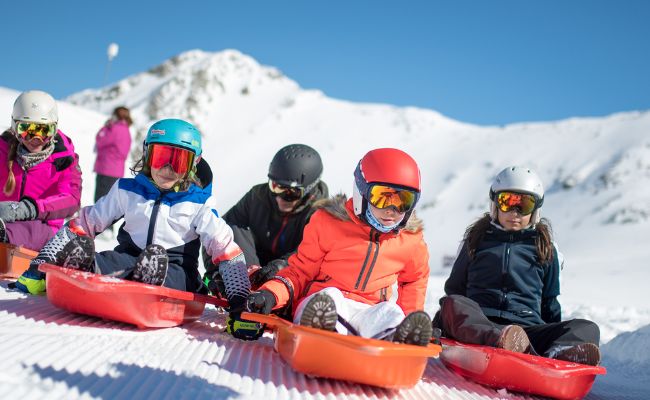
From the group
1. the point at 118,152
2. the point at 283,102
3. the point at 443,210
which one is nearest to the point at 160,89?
the point at 283,102

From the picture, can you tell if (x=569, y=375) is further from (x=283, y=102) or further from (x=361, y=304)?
(x=283, y=102)

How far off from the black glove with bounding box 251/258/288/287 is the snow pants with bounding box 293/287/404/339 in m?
1.08

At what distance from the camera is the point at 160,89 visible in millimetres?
42125

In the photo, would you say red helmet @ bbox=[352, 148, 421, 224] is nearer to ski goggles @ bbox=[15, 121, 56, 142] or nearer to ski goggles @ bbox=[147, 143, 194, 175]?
ski goggles @ bbox=[147, 143, 194, 175]

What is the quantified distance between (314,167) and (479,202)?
17.8 metres

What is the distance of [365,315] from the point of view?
2730 millimetres

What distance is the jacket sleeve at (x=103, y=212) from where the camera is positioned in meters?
3.36

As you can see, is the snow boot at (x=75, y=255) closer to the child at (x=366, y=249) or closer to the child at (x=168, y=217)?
the child at (x=168, y=217)

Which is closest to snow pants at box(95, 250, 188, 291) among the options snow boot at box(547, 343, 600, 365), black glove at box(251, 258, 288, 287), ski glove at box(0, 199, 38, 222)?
black glove at box(251, 258, 288, 287)

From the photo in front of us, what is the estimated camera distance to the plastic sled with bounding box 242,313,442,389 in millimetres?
2302

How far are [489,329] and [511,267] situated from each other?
0.73m

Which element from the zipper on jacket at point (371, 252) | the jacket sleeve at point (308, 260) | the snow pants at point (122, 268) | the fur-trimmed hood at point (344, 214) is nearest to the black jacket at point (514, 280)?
the fur-trimmed hood at point (344, 214)

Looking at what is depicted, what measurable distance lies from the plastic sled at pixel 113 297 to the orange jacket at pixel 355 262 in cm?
52

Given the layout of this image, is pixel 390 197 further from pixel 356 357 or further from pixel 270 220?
pixel 270 220
